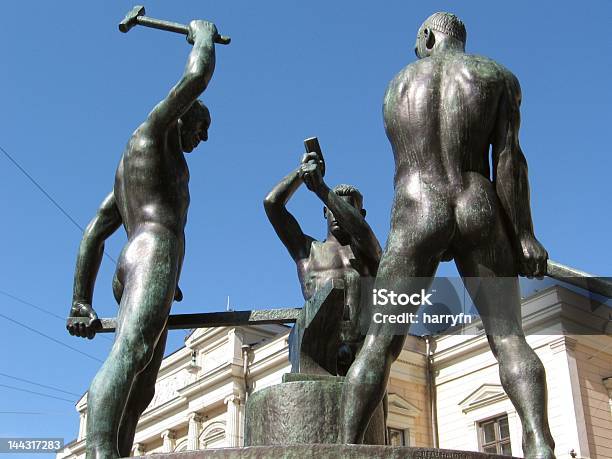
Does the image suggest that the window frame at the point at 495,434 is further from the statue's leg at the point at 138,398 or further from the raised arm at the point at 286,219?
the statue's leg at the point at 138,398

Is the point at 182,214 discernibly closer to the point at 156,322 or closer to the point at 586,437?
the point at 156,322

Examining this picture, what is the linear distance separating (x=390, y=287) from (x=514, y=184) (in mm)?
739

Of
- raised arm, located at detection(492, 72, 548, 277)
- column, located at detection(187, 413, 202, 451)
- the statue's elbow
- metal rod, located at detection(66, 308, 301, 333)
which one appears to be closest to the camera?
raised arm, located at detection(492, 72, 548, 277)

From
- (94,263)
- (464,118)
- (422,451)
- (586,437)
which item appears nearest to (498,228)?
(464,118)

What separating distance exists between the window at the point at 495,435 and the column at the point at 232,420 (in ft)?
26.2

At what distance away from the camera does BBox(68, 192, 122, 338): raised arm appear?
4688 mm

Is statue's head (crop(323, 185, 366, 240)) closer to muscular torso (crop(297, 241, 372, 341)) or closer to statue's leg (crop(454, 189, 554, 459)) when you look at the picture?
muscular torso (crop(297, 241, 372, 341))

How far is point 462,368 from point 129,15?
2352 centimetres

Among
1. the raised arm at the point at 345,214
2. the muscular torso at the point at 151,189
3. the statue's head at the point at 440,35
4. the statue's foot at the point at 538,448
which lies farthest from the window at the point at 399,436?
the statue's foot at the point at 538,448

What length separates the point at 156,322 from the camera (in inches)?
154

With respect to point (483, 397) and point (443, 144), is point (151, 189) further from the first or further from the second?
point (483, 397)

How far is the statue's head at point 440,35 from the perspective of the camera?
4262mm

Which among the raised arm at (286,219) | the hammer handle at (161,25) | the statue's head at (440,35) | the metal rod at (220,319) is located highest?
the hammer handle at (161,25)

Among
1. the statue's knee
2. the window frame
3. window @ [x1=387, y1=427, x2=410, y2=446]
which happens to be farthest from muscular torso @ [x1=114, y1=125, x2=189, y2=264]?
window @ [x1=387, y1=427, x2=410, y2=446]
